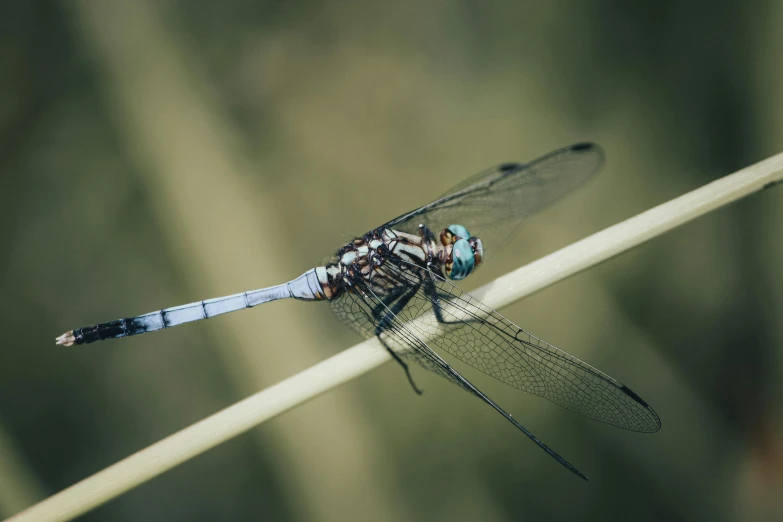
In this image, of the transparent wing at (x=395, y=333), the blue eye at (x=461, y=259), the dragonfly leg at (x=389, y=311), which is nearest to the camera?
the transparent wing at (x=395, y=333)

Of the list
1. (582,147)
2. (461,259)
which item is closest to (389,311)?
(461,259)

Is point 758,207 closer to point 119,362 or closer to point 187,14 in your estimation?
point 187,14

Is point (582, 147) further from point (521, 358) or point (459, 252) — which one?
point (521, 358)

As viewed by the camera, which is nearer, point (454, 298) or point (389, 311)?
point (454, 298)

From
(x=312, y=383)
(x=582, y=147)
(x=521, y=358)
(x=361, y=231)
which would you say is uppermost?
(x=582, y=147)

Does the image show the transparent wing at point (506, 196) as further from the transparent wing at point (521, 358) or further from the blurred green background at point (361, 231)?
the transparent wing at point (521, 358)

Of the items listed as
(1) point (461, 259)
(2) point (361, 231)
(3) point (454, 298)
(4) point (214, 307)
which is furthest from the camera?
(2) point (361, 231)

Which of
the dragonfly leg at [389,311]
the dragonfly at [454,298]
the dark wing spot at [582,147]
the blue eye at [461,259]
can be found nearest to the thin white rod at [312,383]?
the dragonfly at [454,298]

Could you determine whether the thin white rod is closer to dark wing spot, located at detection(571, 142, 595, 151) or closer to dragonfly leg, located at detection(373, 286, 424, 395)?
dragonfly leg, located at detection(373, 286, 424, 395)
